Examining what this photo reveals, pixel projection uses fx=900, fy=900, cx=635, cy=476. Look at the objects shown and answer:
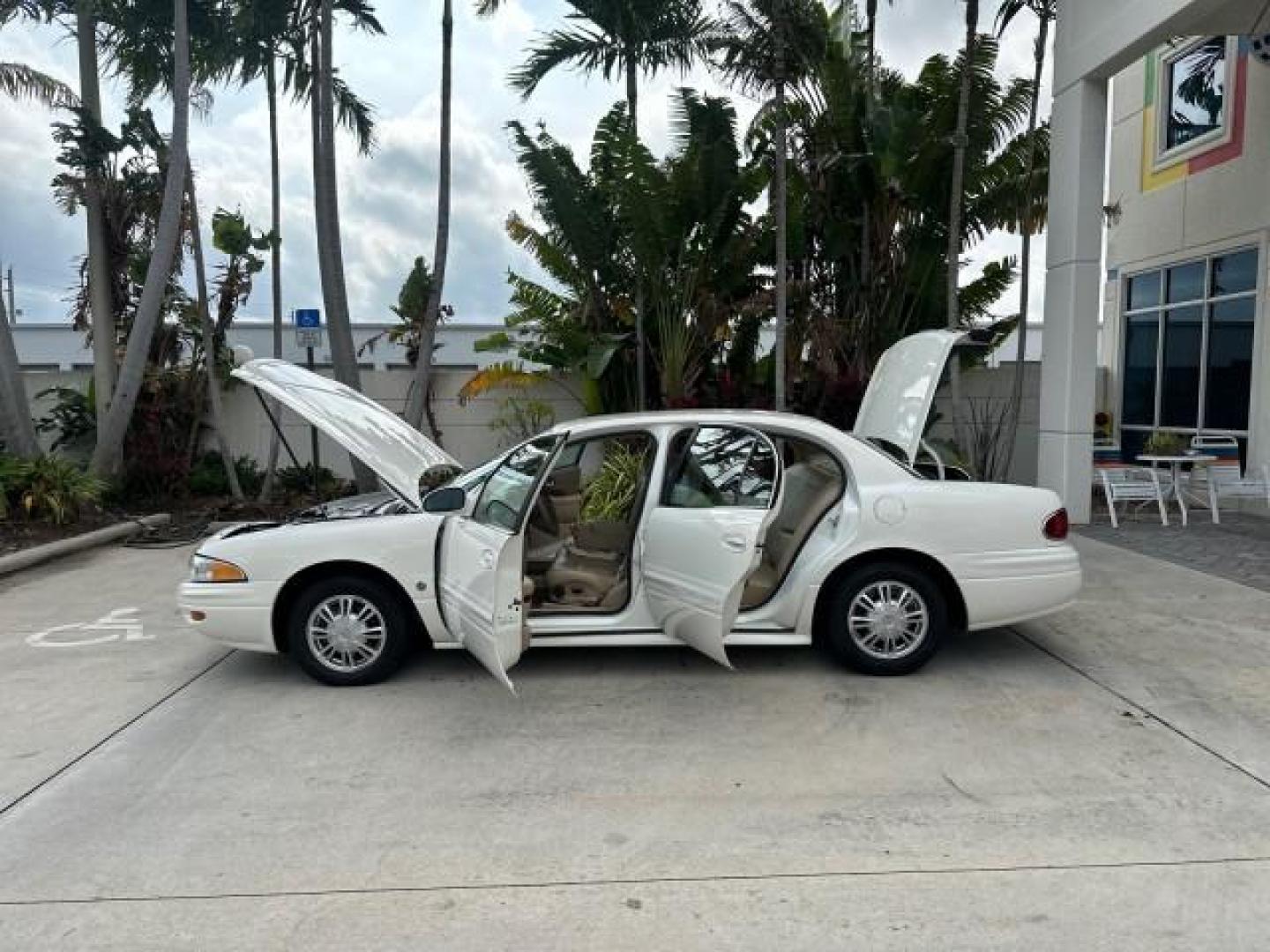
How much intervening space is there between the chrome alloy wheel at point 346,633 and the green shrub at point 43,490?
7.09 metres

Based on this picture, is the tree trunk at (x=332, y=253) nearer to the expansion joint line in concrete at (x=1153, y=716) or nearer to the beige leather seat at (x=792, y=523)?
the beige leather seat at (x=792, y=523)

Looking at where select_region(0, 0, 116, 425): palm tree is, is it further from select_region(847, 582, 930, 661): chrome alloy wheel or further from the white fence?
select_region(847, 582, 930, 661): chrome alloy wheel

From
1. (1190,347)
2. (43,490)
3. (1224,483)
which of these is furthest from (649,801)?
(1190,347)

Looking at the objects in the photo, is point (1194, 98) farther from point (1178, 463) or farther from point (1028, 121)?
point (1178, 463)

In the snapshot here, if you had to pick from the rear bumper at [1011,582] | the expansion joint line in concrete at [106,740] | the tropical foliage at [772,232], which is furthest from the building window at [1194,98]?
the expansion joint line in concrete at [106,740]

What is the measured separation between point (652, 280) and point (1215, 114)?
342 inches

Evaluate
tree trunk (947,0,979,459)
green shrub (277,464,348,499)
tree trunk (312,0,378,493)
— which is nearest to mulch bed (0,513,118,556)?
green shrub (277,464,348,499)

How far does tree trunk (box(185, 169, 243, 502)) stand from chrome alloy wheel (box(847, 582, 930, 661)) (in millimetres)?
9740

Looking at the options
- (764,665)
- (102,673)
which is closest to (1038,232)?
(764,665)

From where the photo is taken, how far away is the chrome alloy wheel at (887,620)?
16.9ft

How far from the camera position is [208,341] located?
11891 mm

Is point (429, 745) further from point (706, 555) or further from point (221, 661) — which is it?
point (221, 661)

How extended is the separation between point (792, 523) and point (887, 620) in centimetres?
79

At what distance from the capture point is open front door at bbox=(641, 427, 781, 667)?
179 inches
